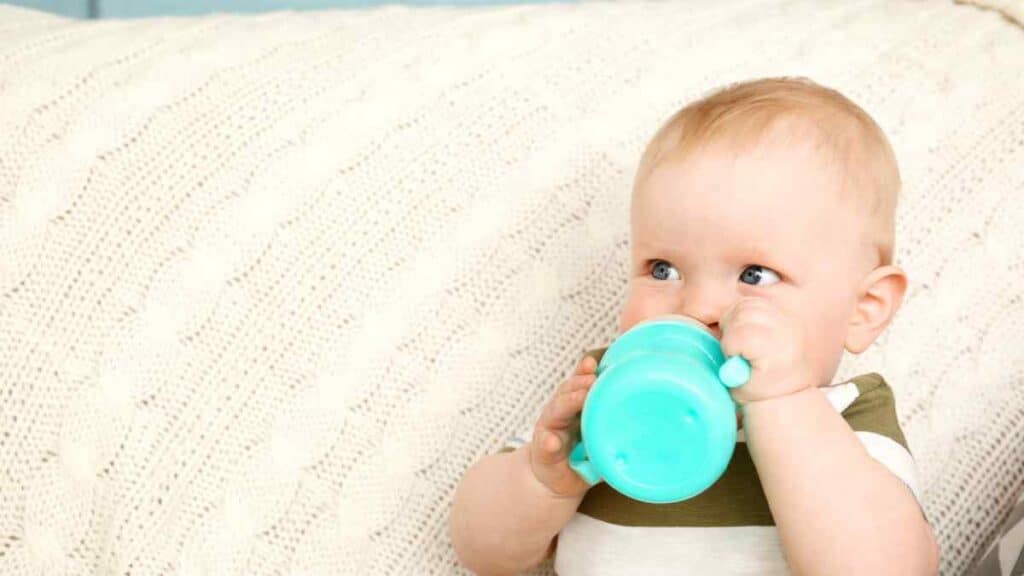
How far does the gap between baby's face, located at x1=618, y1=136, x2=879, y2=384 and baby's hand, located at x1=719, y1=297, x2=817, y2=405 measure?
4 centimetres

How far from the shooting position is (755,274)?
3.28 feet

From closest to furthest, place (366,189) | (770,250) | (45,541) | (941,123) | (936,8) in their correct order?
(770,250), (45,541), (366,189), (941,123), (936,8)

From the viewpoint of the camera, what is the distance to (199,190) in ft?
3.91

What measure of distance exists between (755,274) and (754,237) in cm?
3

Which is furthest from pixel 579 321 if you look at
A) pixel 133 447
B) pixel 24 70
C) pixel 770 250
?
pixel 24 70

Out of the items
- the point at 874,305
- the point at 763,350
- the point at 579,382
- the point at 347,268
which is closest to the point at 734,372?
the point at 763,350

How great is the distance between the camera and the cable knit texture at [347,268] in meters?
1.14

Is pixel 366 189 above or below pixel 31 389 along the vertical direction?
above

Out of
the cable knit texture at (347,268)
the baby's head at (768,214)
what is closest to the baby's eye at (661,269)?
the baby's head at (768,214)

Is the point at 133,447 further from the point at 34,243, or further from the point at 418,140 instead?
the point at 418,140

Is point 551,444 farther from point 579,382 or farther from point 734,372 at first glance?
point 734,372

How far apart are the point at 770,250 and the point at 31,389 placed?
0.68 metres

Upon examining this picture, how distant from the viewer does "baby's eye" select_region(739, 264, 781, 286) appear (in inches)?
39.4

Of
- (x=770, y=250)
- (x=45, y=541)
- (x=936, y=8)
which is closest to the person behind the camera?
(x=770, y=250)
